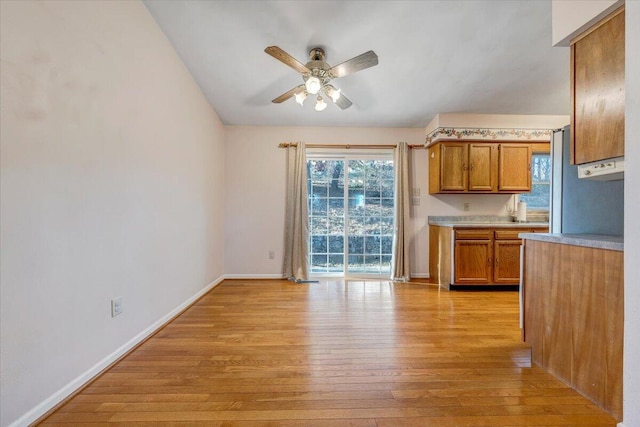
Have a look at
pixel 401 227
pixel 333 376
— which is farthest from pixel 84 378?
pixel 401 227

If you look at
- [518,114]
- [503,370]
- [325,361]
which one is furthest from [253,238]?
[518,114]

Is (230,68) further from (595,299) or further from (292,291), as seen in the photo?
(595,299)

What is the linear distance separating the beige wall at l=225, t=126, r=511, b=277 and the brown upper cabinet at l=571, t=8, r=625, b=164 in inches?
102

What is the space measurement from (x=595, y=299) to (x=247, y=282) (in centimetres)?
364

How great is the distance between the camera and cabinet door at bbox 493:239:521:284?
3.59 meters

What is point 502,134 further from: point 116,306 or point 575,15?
point 116,306

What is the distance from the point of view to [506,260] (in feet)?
11.8

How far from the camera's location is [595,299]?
56.1 inches

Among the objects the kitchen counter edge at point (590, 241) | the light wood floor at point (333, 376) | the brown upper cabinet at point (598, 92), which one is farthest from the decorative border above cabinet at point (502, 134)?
the kitchen counter edge at point (590, 241)

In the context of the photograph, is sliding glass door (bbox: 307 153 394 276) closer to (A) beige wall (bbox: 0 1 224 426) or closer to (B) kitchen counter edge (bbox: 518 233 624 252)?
(A) beige wall (bbox: 0 1 224 426)

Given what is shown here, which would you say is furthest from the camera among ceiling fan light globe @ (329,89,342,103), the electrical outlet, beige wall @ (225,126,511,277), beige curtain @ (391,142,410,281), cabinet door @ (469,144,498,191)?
beige wall @ (225,126,511,277)

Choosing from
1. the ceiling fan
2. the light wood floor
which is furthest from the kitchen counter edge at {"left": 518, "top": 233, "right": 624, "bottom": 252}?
the ceiling fan

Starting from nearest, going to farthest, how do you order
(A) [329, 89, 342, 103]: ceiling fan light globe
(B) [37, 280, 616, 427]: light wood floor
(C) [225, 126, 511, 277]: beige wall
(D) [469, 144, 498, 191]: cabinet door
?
(B) [37, 280, 616, 427]: light wood floor < (A) [329, 89, 342, 103]: ceiling fan light globe < (D) [469, 144, 498, 191]: cabinet door < (C) [225, 126, 511, 277]: beige wall

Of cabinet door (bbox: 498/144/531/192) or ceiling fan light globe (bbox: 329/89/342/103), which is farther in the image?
cabinet door (bbox: 498/144/531/192)
